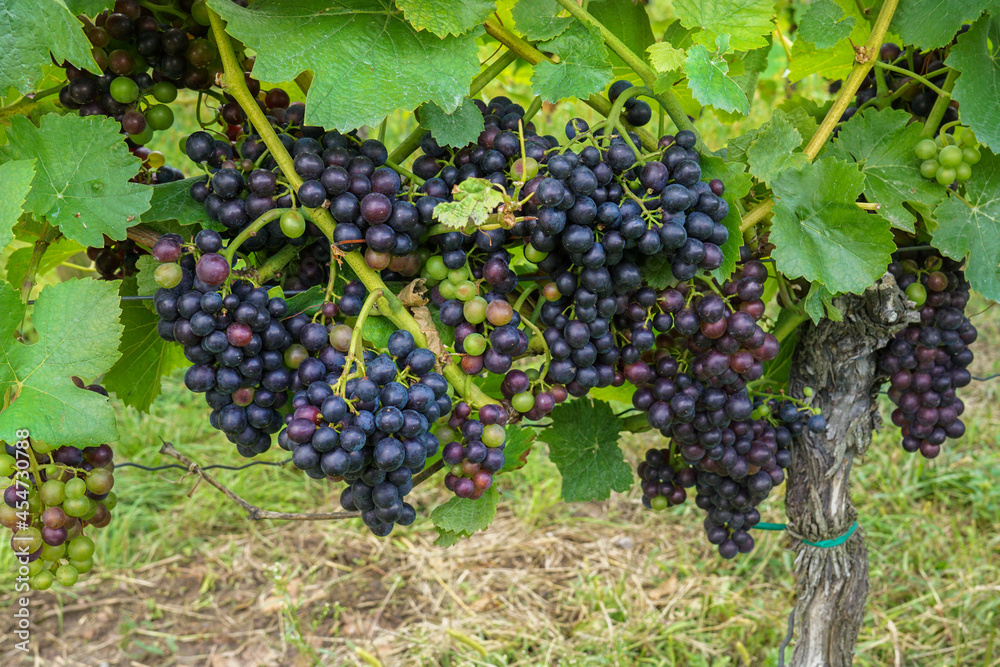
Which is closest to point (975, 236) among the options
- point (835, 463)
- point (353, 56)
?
point (835, 463)

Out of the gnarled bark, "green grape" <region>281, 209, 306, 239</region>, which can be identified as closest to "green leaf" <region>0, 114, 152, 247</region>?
"green grape" <region>281, 209, 306, 239</region>

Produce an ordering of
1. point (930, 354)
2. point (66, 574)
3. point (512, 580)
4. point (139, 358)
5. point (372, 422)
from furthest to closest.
Result: point (512, 580)
point (930, 354)
point (139, 358)
point (66, 574)
point (372, 422)

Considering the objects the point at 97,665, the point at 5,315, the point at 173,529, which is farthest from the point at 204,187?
the point at 173,529

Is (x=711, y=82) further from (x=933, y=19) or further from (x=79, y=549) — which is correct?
(x=79, y=549)

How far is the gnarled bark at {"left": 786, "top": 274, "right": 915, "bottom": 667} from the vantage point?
4.62ft

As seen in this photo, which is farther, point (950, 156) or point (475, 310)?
point (950, 156)

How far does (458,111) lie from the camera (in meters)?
1.04

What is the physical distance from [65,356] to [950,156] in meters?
1.39

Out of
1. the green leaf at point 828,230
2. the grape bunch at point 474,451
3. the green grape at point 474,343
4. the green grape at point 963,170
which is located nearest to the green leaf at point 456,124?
the green grape at point 474,343

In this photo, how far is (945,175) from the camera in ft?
4.08

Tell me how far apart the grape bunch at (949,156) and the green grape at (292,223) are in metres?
1.02

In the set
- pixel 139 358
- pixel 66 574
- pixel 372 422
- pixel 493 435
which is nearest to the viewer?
pixel 372 422

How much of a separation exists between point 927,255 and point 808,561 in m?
0.74

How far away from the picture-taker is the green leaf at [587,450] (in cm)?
155
